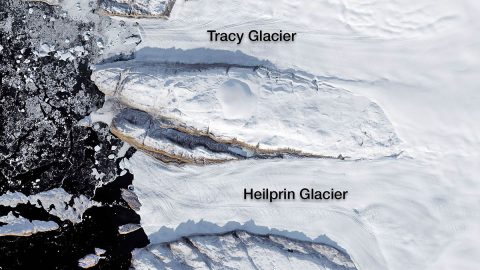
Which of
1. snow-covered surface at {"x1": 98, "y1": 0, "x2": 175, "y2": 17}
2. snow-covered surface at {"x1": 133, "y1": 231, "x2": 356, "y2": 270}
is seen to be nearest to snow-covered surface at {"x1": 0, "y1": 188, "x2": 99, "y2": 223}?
snow-covered surface at {"x1": 133, "y1": 231, "x2": 356, "y2": 270}

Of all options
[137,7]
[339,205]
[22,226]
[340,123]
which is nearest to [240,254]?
[339,205]

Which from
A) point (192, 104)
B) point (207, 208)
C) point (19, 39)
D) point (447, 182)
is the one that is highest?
point (19, 39)

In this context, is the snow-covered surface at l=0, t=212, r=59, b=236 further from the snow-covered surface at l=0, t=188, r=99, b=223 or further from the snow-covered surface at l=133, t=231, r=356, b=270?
the snow-covered surface at l=133, t=231, r=356, b=270

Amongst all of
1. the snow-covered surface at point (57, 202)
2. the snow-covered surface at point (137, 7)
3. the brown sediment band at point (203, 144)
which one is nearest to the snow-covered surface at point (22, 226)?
the snow-covered surface at point (57, 202)

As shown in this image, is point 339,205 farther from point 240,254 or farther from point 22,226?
point 22,226

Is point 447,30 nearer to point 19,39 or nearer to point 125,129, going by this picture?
point 125,129

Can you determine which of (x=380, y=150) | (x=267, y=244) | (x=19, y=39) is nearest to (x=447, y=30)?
(x=380, y=150)
